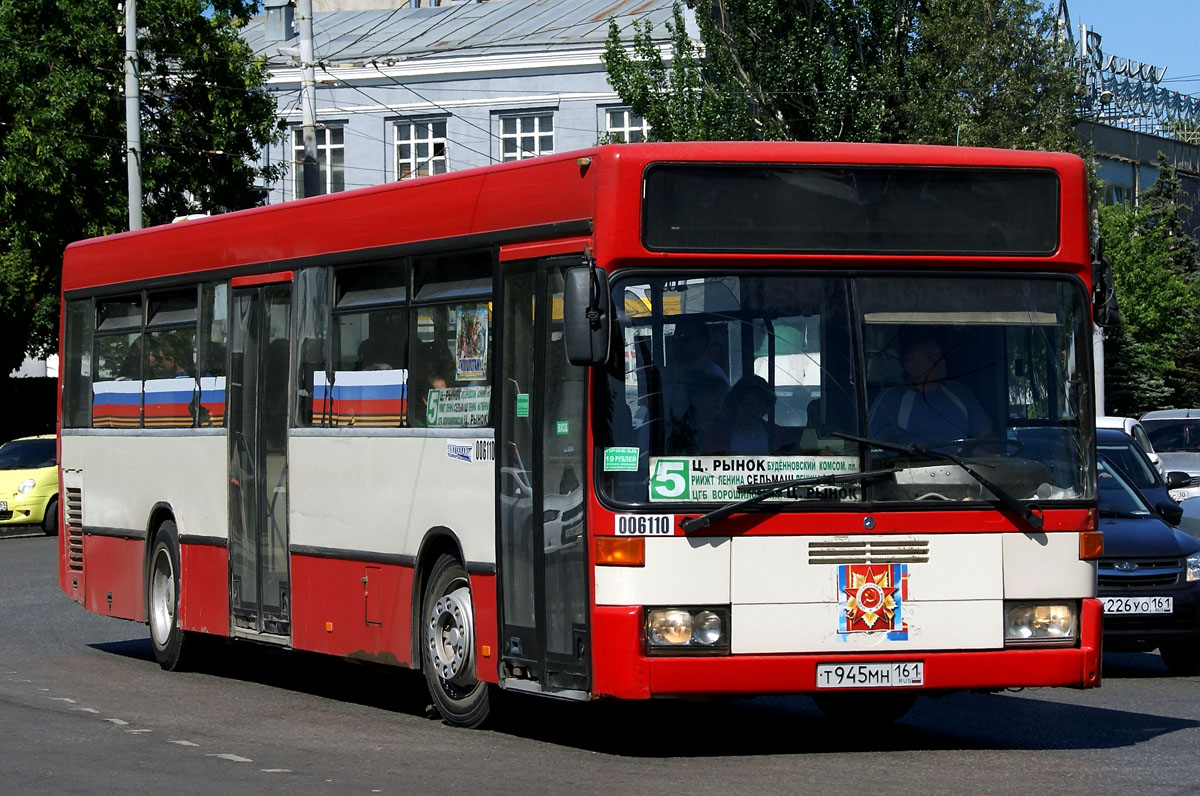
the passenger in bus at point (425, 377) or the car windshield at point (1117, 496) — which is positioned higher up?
the passenger in bus at point (425, 377)

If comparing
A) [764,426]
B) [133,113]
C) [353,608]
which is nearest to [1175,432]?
[133,113]

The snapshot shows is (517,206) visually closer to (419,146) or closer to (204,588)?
(204,588)

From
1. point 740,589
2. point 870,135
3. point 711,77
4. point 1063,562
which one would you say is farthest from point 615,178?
point 711,77

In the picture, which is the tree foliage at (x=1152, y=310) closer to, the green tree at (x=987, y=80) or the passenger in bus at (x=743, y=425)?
the green tree at (x=987, y=80)

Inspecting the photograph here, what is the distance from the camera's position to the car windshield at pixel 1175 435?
30172mm

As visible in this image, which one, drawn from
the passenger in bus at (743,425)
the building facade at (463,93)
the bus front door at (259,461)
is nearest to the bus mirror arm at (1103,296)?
the passenger in bus at (743,425)

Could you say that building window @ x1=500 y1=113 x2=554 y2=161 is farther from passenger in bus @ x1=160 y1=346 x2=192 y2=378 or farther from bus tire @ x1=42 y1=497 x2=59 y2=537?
passenger in bus @ x1=160 y1=346 x2=192 y2=378

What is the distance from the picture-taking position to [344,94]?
197 feet

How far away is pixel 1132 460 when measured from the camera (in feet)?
59.7

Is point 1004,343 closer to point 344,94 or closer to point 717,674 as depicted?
point 717,674

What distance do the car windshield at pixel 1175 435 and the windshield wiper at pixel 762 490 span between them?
2186 cm

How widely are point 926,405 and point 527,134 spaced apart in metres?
49.1

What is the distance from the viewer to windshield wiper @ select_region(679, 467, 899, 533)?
9.12 metres

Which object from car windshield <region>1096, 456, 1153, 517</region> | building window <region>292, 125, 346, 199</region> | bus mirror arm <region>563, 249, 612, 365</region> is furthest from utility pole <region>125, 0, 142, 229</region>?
bus mirror arm <region>563, 249, 612, 365</region>
